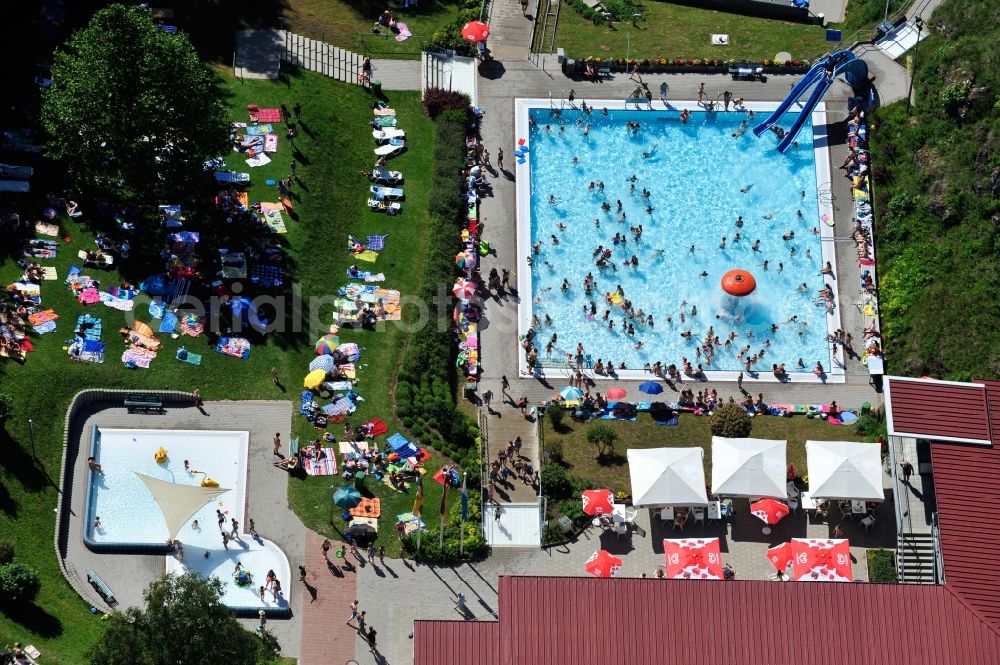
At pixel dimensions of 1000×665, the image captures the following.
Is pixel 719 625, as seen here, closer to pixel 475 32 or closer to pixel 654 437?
pixel 654 437

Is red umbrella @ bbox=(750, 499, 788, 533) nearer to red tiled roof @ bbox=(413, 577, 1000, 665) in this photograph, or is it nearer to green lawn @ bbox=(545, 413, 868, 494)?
green lawn @ bbox=(545, 413, 868, 494)

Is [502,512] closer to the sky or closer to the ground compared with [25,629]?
closer to the sky

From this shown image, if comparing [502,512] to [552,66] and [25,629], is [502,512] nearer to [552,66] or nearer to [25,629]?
[25,629]

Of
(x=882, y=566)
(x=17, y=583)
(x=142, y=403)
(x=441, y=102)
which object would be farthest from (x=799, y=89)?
(x=17, y=583)

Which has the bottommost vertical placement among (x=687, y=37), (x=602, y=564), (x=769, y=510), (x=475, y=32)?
(x=602, y=564)

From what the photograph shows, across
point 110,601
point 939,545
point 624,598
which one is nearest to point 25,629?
point 110,601

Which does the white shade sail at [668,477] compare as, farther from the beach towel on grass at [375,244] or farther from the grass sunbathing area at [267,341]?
the beach towel on grass at [375,244]
